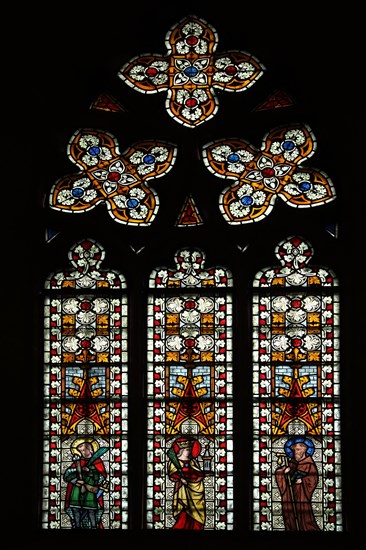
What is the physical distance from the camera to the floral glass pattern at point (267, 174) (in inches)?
406

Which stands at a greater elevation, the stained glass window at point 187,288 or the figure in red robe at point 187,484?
the stained glass window at point 187,288

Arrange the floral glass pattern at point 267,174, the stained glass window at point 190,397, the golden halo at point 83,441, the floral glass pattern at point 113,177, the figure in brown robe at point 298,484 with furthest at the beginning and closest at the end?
1. the floral glass pattern at point 113,177
2. the floral glass pattern at point 267,174
3. the golden halo at point 83,441
4. the stained glass window at point 190,397
5. the figure in brown robe at point 298,484

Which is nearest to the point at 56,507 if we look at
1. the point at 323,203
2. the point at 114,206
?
the point at 114,206

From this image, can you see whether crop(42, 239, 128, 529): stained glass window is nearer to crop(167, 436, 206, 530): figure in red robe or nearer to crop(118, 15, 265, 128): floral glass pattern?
crop(167, 436, 206, 530): figure in red robe

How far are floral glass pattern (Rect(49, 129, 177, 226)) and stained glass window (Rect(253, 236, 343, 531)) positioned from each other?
45.8 inches

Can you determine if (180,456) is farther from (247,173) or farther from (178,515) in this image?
(247,173)

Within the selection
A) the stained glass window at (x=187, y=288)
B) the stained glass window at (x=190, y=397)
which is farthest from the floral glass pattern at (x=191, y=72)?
the stained glass window at (x=190, y=397)

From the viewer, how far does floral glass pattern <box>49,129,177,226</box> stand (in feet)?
34.2

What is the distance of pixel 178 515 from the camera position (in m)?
9.83

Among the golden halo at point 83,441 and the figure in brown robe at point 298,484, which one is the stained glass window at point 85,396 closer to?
the golden halo at point 83,441

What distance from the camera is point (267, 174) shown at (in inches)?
408

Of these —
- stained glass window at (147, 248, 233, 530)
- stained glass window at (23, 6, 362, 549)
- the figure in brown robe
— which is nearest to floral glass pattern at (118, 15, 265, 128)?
stained glass window at (23, 6, 362, 549)

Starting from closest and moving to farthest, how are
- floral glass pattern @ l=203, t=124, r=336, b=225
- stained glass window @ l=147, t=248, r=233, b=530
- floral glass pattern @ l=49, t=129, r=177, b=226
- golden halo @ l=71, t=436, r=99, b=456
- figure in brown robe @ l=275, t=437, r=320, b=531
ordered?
1. figure in brown robe @ l=275, t=437, r=320, b=531
2. stained glass window @ l=147, t=248, r=233, b=530
3. golden halo @ l=71, t=436, r=99, b=456
4. floral glass pattern @ l=203, t=124, r=336, b=225
5. floral glass pattern @ l=49, t=129, r=177, b=226

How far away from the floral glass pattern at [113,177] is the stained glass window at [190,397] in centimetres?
57
